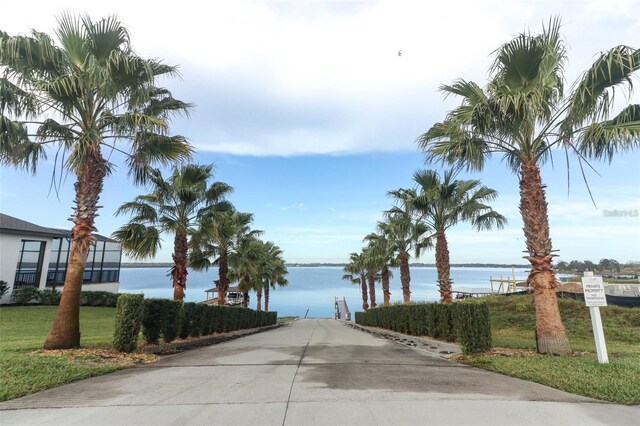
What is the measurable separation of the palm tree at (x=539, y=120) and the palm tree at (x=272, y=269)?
28590mm

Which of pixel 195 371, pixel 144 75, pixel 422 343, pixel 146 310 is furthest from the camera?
pixel 422 343

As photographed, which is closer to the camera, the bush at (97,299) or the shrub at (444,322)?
the shrub at (444,322)

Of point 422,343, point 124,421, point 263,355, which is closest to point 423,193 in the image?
point 422,343

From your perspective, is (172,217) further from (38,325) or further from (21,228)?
(21,228)

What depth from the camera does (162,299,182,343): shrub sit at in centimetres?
1030

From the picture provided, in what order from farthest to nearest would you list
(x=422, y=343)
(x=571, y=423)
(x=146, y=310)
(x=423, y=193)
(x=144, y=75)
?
(x=423, y=193) < (x=422, y=343) < (x=146, y=310) < (x=144, y=75) < (x=571, y=423)

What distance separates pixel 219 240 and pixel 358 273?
3384 cm

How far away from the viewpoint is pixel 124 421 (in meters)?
3.74

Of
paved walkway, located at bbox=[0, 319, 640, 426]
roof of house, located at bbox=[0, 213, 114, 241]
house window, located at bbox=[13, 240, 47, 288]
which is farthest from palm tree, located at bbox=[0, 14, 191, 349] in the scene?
house window, located at bbox=[13, 240, 47, 288]

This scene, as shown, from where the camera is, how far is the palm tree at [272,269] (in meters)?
37.2

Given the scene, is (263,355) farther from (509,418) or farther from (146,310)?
(509,418)

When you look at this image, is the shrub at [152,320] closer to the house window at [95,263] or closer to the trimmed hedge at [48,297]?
the trimmed hedge at [48,297]

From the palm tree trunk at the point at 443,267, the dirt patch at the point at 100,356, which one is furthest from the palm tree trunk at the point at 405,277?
the dirt patch at the point at 100,356

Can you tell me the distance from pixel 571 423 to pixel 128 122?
9.96 m
